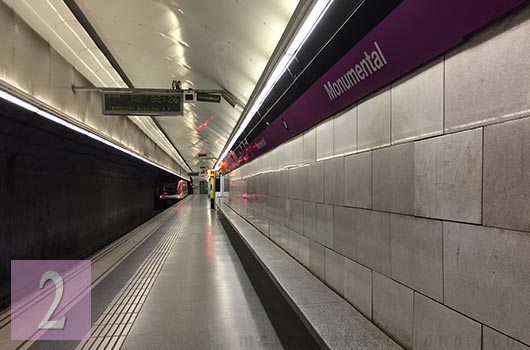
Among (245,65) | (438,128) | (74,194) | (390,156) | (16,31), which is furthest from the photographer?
(74,194)

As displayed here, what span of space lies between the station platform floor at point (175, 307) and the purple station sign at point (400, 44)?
2268mm

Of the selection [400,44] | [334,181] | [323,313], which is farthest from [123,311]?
[400,44]

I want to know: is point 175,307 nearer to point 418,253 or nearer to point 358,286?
point 358,286

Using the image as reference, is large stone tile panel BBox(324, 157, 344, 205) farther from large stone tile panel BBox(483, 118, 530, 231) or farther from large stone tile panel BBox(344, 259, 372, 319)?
large stone tile panel BBox(483, 118, 530, 231)

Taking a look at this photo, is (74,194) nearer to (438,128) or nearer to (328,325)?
(328,325)

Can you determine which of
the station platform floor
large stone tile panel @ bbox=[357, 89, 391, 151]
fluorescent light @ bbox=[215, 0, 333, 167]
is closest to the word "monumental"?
large stone tile panel @ bbox=[357, 89, 391, 151]

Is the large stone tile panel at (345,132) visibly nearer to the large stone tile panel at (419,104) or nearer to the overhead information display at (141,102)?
the large stone tile panel at (419,104)

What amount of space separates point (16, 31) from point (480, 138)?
460cm

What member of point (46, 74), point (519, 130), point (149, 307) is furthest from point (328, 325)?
point (46, 74)

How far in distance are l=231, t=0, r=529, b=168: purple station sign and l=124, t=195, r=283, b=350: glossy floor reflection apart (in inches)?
88.2

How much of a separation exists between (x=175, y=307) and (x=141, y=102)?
387 cm

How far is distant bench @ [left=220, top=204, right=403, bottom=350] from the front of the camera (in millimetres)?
2004

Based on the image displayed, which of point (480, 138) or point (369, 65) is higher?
point (369, 65)

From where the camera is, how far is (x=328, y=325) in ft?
7.37
